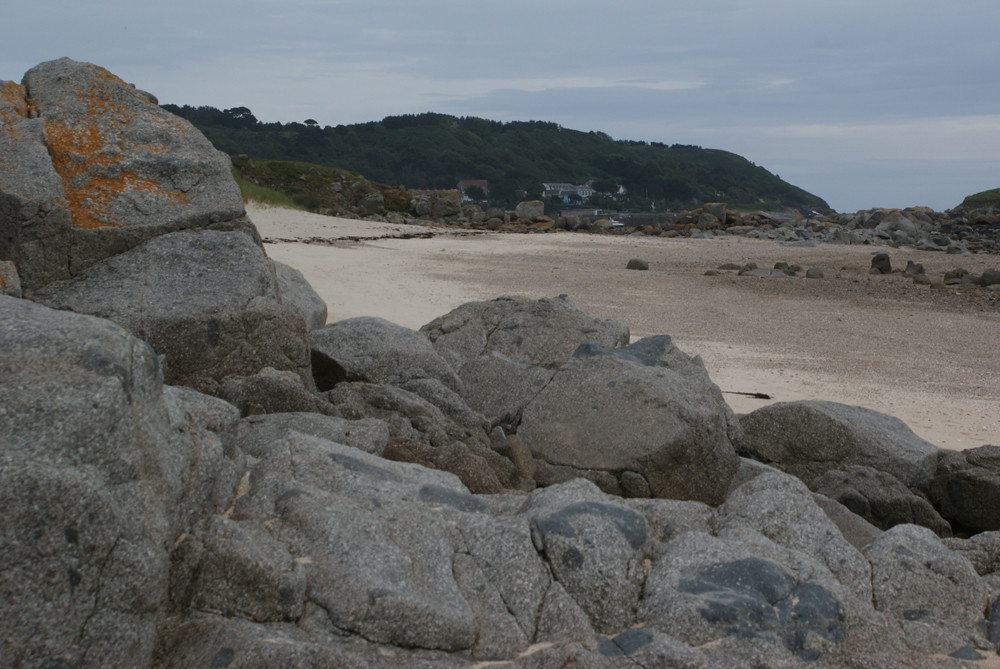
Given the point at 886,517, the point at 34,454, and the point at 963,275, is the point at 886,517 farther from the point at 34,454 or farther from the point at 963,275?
the point at 963,275

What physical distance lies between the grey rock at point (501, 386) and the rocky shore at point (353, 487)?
0.02 meters

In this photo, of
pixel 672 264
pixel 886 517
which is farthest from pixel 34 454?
pixel 672 264

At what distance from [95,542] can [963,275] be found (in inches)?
790

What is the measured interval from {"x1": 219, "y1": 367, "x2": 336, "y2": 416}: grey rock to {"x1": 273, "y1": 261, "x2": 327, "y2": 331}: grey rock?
7.67 feet

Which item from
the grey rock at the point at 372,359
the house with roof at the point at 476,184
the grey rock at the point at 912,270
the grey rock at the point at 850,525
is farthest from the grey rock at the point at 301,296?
the house with roof at the point at 476,184

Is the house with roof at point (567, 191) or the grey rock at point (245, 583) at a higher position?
the house with roof at point (567, 191)

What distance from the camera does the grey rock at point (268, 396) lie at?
4.66 meters

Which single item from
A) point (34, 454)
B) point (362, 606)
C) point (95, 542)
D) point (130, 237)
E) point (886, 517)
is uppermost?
point (130, 237)

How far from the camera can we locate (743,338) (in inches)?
453

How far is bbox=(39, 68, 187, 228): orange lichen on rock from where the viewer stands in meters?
5.19

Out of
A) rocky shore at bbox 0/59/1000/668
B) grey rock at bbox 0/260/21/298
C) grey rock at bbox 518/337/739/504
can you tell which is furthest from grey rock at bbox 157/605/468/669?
grey rock at bbox 518/337/739/504

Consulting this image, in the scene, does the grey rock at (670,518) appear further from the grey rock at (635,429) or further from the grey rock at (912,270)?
the grey rock at (912,270)

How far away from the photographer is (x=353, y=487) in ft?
11.6

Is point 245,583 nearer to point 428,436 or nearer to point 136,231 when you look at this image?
point 428,436
